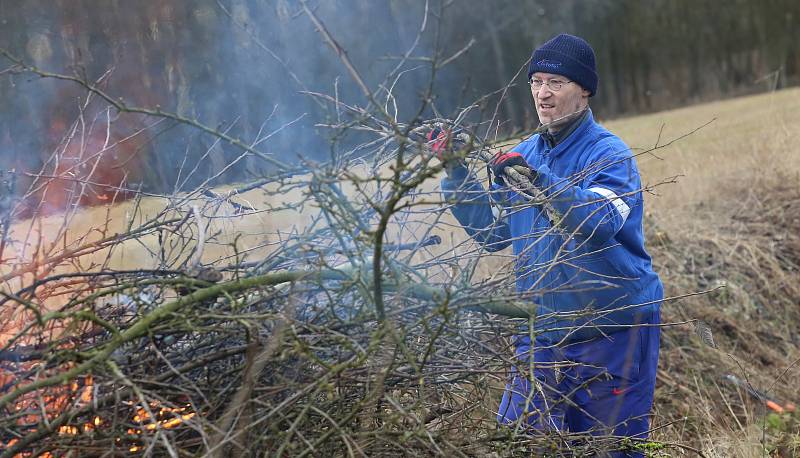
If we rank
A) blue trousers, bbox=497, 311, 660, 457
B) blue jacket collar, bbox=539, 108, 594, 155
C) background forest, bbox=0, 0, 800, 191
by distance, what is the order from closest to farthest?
blue trousers, bbox=497, 311, 660, 457 → blue jacket collar, bbox=539, 108, 594, 155 → background forest, bbox=0, 0, 800, 191

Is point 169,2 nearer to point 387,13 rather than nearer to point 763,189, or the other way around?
point 387,13

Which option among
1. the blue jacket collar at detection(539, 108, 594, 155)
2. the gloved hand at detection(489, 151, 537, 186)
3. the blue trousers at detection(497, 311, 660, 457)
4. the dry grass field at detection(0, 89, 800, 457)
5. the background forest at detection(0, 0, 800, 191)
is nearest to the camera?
the gloved hand at detection(489, 151, 537, 186)

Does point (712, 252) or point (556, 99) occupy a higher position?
Result: point (556, 99)

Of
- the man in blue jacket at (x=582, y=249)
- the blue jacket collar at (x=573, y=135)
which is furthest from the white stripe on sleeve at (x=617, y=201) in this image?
the blue jacket collar at (x=573, y=135)

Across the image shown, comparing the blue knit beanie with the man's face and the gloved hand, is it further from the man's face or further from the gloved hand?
the gloved hand

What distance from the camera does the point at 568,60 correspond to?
3.53 m

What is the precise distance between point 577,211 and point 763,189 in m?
5.89

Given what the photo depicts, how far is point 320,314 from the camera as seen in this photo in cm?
232

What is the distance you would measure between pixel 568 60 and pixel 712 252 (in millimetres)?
4356

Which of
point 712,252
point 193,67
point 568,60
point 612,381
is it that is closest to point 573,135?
point 568,60

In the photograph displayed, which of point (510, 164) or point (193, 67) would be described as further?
point (193, 67)

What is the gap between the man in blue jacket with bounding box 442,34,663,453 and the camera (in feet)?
10.2

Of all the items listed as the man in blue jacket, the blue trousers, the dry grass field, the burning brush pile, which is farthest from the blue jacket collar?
the burning brush pile

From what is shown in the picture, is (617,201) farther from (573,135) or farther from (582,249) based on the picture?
(573,135)
